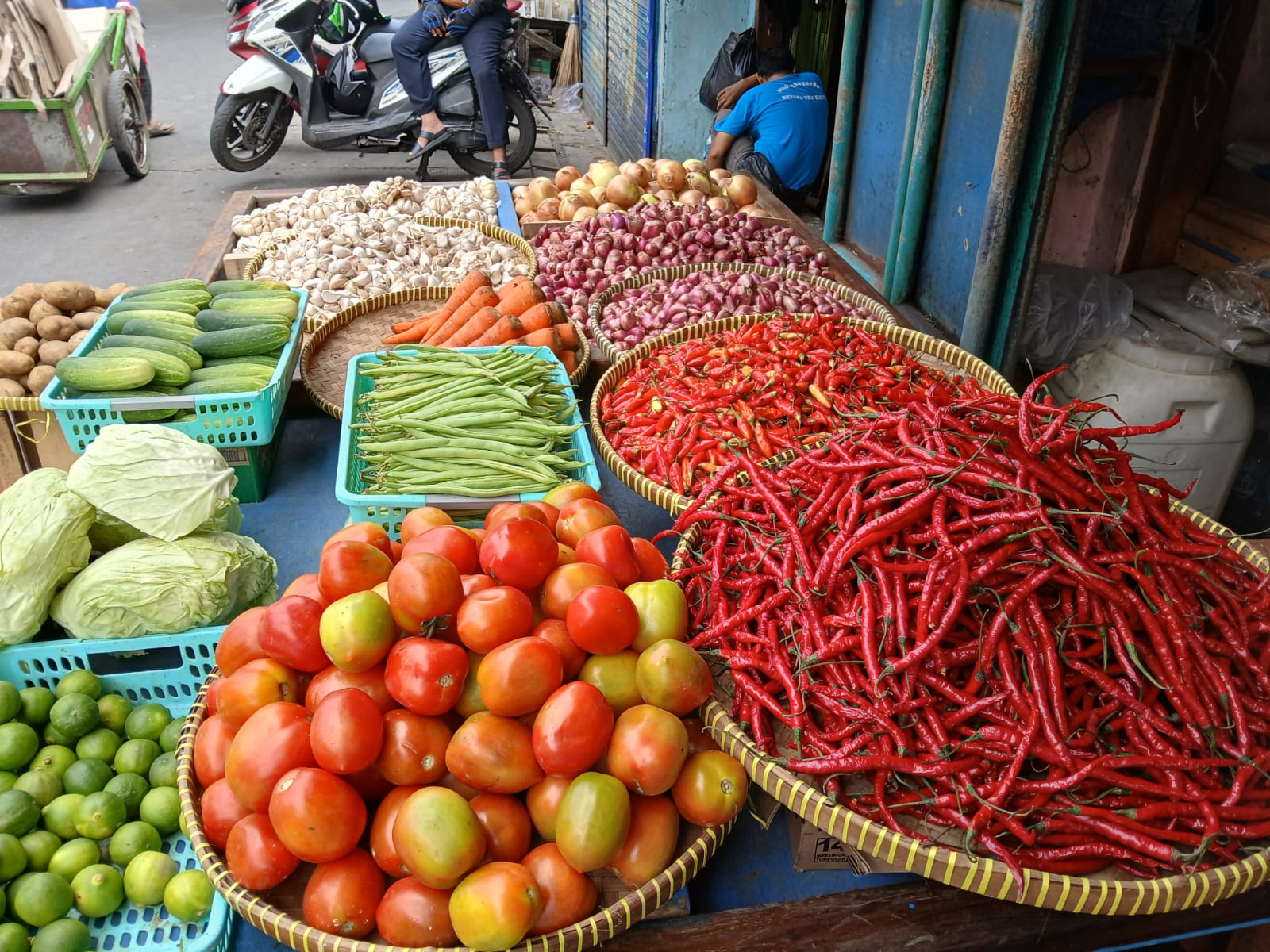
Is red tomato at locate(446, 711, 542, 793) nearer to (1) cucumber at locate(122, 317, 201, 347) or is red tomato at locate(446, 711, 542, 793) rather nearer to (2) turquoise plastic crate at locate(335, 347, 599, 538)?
(2) turquoise plastic crate at locate(335, 347, 599, 538)

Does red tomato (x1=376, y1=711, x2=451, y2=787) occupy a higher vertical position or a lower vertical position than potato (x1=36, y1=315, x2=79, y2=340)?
higher

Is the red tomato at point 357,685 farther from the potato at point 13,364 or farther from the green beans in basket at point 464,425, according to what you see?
the potato at point 13,364

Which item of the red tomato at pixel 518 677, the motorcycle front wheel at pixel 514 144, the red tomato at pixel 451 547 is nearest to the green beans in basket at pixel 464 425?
the red tomato at pixel 451 547

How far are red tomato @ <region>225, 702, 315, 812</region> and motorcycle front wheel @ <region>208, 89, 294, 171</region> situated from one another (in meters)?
7.70

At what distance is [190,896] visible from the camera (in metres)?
1.58

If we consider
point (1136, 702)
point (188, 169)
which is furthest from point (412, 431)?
point (188, 169)

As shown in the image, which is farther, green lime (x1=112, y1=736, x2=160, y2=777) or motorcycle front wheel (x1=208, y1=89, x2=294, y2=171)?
motorcycle front wheel (x1=208, y1=89, x2=294, y2=171)

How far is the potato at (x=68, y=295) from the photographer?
338 cm

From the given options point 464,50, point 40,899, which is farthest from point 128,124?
point 40,899

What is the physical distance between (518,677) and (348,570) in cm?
40

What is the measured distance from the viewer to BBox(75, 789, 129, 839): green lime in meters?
1.70

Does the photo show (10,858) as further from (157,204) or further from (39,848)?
(157,204)

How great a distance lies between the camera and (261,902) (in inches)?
54.4

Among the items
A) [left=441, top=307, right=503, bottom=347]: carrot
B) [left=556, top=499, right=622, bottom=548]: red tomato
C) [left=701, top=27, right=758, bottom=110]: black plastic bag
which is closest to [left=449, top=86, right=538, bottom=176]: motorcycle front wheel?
[left=701, top=27, right=758, bottom=110]: black plastic bag
